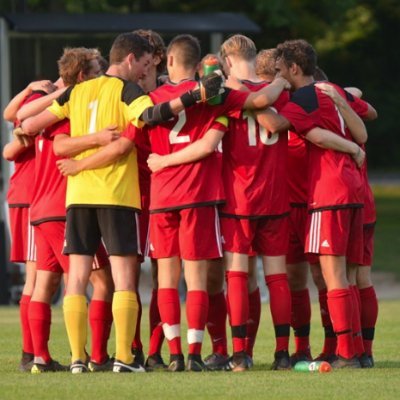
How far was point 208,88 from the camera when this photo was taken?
10195 mm

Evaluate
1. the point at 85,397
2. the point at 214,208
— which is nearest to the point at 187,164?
the point at 214,208

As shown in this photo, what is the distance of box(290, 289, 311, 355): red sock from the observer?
11445 millimetres

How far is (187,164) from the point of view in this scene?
10531 millimetres

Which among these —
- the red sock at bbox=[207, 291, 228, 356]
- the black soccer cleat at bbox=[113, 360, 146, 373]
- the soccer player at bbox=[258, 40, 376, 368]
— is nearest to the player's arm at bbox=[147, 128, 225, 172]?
the soccer player at bbox=[258, 40, 376, 368]

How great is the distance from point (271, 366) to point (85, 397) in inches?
91.0

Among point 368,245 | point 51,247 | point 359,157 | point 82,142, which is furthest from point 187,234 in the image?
point 368,245

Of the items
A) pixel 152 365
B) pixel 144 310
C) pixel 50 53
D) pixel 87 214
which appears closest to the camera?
pixel 87 214

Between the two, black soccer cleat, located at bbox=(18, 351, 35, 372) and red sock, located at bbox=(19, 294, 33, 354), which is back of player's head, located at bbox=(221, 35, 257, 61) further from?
black soccer cleat, located at bbox=(18, 351, 35, 372)

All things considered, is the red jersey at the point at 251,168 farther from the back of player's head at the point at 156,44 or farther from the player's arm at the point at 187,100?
the back of player's head at the point at 156,44

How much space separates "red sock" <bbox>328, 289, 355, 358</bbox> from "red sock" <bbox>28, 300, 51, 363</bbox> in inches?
79.2

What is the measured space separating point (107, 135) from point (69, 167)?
362mm

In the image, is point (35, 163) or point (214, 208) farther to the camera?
point (35, 163)

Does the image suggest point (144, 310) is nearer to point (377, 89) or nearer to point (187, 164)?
point (187, 164)

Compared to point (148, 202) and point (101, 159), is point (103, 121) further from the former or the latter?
point (148, 202)
